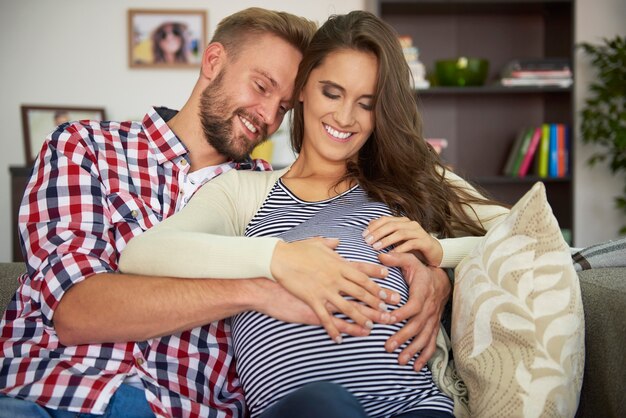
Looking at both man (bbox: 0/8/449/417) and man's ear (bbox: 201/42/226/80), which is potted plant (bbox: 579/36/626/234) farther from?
man (bbox: 0/8/449/417)

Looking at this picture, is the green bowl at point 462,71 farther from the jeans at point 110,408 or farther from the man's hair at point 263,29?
the jeans at point 110,408

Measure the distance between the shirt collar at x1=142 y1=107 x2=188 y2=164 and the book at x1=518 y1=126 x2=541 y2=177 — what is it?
9.17 ft

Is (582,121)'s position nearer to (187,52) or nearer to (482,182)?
(482,182)

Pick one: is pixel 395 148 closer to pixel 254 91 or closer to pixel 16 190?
pixel 254 91

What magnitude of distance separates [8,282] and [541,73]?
313cm

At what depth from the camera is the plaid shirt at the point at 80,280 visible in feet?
4.51

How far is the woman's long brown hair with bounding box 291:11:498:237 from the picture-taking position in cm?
170

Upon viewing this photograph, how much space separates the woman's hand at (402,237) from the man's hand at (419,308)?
0.02 m

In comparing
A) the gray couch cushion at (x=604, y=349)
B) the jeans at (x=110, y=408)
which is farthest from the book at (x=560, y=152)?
the jeans at (x=110, y=408)

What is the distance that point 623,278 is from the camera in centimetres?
139

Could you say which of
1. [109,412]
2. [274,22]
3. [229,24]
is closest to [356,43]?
[274,22]

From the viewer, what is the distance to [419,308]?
1421 mm

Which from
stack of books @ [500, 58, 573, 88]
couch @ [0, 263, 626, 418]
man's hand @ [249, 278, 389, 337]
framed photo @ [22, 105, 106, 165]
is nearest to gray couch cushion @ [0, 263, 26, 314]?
man's hand @ [249, 278, 389, 337]

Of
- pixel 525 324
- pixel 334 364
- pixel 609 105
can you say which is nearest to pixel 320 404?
pixel 334 364
